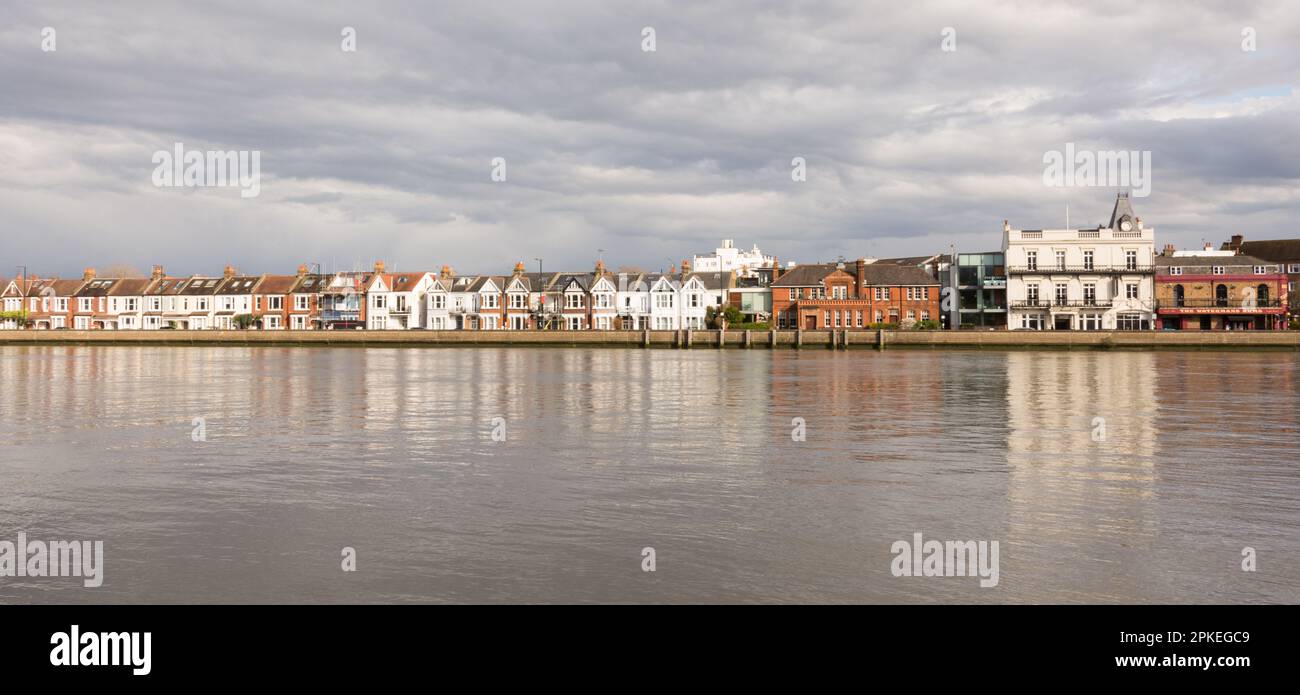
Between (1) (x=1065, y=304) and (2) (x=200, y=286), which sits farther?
(2) (x=200, y=286)

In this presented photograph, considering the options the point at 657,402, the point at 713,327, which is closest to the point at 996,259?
the point at 713,327

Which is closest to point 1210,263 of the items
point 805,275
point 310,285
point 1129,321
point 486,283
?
point 1129,321

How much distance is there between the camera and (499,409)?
30250mm

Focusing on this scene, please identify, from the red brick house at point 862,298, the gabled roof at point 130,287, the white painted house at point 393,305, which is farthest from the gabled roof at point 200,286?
the red brick house at point 862,298

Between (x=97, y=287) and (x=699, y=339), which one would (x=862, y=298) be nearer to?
(x=699, y=339)

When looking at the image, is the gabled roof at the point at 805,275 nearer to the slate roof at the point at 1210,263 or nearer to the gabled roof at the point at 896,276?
the gabled roof at the point at 896,276

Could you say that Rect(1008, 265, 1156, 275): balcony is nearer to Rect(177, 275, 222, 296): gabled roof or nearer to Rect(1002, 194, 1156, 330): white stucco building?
Rect(1002, 194, 1156, 330): white stucco building

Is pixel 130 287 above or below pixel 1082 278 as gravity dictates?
above

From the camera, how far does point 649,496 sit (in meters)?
15.5

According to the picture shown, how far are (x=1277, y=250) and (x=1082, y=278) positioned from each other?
99.6ft

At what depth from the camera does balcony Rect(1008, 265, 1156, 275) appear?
299 ft
